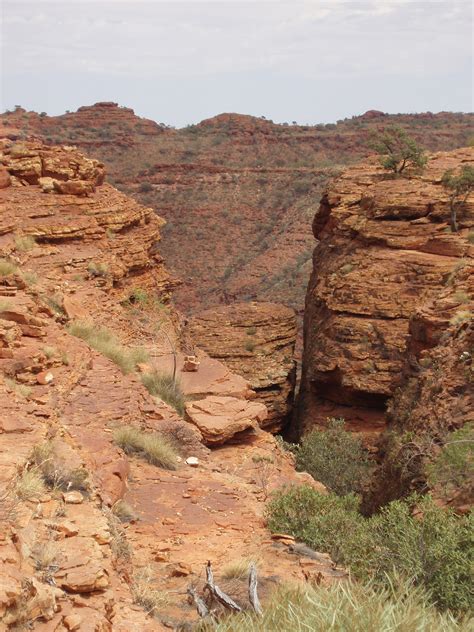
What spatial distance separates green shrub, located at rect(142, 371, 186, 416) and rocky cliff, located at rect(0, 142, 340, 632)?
110 mm

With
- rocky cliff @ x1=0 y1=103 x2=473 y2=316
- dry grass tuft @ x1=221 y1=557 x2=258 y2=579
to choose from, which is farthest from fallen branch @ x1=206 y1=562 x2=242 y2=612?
rocky cliff @ x1=0 y1=103 x2=473 y2=316

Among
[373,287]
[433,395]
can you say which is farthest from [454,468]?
[373,287]

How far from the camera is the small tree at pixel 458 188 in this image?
19.3 m

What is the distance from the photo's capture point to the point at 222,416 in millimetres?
9891

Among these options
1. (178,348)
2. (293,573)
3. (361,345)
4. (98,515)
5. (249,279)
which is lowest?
(249,279)

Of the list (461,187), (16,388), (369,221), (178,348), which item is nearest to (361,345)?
(369,221)

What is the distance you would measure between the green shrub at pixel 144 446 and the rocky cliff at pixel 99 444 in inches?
1.4

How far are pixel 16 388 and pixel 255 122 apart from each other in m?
63.9

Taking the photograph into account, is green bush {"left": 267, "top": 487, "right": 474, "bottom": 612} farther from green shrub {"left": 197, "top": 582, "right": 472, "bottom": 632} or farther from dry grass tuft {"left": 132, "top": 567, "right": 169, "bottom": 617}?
dry grass tuft {"left": 132, "top": 567, "right": 169, "bottom": 617}

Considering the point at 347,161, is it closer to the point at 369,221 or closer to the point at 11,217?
the point at 369,221

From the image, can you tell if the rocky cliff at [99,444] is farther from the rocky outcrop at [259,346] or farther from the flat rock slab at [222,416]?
the rocky outcrop at [259,346]

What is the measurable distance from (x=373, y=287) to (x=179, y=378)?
965 cm

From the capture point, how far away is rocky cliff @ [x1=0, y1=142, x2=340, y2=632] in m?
4.10

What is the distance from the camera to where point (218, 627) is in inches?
143
